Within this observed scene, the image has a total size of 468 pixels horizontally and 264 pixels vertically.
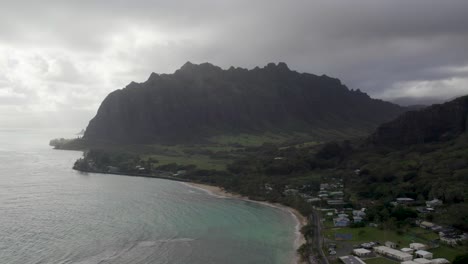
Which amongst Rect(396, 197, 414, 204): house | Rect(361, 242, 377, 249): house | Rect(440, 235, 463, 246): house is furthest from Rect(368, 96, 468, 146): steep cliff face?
Rect(361, 242, 377, 249): house

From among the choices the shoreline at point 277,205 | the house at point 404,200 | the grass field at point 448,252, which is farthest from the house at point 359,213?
the grass field at point 448,252

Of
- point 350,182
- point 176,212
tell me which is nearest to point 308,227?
point 176,212

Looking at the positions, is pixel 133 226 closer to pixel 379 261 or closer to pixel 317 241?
pixel 317 241

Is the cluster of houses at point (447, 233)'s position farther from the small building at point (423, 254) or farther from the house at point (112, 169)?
the house at point (112, 169)

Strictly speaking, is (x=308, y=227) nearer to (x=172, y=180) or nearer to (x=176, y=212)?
(x=176, y=212)

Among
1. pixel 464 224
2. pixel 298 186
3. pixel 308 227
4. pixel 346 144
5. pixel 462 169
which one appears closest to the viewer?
pixel 464 224

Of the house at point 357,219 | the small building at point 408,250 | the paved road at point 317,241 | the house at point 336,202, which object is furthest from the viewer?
the house at point 336,202
